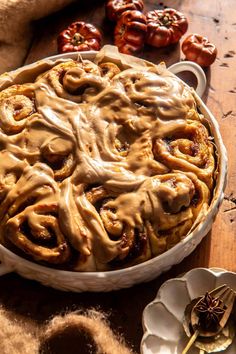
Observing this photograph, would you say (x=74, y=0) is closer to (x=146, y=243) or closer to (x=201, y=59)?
(x=201, y=59)

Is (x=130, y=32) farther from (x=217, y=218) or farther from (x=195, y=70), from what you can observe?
(x=217, y=218)

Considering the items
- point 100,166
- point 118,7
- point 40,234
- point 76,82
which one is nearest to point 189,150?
point 100,166

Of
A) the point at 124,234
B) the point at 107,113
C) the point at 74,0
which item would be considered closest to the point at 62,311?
the point at 124,234

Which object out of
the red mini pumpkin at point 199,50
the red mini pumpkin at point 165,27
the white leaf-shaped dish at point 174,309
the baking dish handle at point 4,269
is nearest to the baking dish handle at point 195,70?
the red mini pumpkin at point 199,50

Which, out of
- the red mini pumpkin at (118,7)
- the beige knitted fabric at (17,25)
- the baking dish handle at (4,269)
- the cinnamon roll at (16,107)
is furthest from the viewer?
the red mini pumpkin at (118,7)

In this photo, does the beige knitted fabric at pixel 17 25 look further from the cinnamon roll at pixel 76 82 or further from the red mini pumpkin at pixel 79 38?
the cinnamon roll at pixel 76 82

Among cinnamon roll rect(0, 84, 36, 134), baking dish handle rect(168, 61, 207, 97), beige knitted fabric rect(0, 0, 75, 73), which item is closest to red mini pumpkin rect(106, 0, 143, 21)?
beige knitted fabric rect(0, 0, 75, 73)

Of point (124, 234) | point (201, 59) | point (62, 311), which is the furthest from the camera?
point (201, 59)
